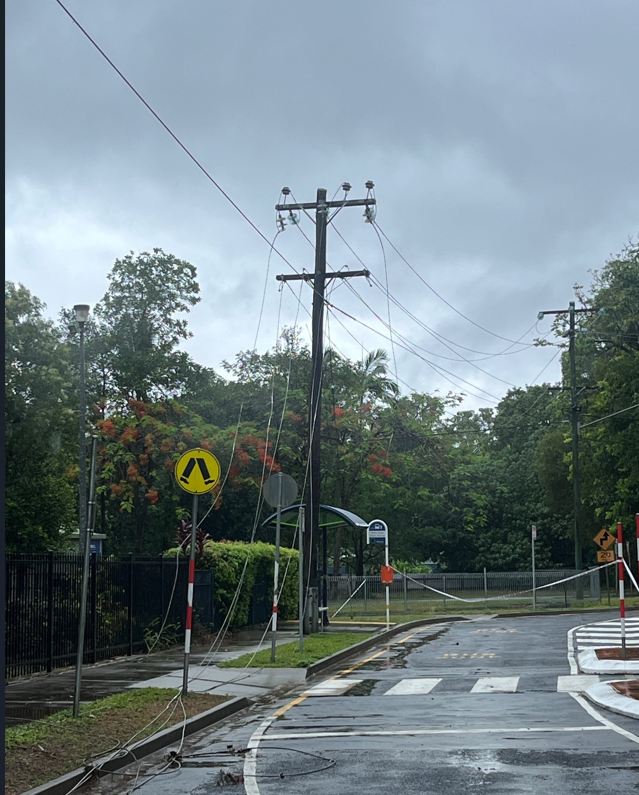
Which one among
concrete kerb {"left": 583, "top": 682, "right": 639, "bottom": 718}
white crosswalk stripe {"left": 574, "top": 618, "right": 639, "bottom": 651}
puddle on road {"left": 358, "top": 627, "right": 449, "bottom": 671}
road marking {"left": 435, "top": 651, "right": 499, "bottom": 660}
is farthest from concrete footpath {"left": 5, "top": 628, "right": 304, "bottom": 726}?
white crosswalk stripe {"left": 574, "top": 618, "right": 639, "bottom": 651}

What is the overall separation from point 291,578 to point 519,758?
64.9 feet

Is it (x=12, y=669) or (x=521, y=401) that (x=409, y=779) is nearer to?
(x=12, y=669)

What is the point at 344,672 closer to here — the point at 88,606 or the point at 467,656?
the point at 467,656

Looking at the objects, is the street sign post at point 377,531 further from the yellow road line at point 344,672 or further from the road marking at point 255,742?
the road marking at point 255,742

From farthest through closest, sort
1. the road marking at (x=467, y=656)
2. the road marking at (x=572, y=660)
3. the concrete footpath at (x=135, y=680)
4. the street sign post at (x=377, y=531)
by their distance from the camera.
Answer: the street sign post at (x=377, y=531) < the road marking at (x=467, y=656) < the road marking at (x=572, y=660) < the concrete footpath at (x=135, y=680)

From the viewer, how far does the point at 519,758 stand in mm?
8766

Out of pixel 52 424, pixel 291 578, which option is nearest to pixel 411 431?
pixel 52 424

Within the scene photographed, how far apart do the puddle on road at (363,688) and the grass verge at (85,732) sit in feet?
6.27

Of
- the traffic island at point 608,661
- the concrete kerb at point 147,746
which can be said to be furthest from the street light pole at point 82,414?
the concrete kerb at point 147,746

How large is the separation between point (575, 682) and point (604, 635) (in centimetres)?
914

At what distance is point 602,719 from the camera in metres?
10.9

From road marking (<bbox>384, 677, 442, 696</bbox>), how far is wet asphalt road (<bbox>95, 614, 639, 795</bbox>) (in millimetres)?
17

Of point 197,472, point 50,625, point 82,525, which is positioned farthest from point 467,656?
point 82,525

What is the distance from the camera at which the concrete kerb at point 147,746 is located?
25.9ft
